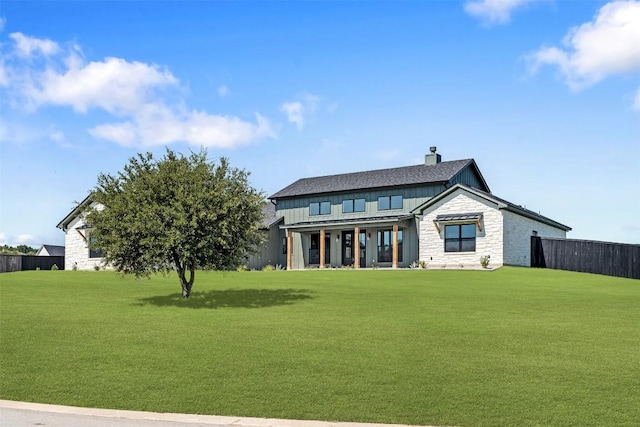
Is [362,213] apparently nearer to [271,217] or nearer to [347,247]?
[347,247]

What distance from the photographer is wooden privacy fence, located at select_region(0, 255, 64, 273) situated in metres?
49.6

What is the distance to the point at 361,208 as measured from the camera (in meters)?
42.8

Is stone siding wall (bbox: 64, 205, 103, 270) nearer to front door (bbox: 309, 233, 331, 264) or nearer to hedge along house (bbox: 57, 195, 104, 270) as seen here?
hedge along house (bbox: 57, 195, 104, 270)

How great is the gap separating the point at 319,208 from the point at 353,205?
3.05 meters

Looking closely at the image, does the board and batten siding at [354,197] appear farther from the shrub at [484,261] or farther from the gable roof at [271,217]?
the shrub at [484,261]

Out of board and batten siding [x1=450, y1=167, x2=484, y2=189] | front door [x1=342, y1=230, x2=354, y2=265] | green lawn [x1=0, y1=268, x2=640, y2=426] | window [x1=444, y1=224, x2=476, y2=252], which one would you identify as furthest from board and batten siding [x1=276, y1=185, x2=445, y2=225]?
green lawn [x1=0, y1=268, x2=640, y2=426]

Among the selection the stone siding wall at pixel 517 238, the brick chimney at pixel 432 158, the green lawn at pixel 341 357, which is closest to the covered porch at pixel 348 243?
the brick chimney at pixel 432 158

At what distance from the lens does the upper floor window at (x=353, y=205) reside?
141 ft

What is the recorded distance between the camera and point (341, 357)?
10891 mm

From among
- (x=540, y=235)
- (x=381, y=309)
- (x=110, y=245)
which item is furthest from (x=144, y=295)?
(x=540, y=235)

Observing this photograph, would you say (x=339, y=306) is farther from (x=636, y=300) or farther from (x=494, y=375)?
(x=636, y=300)

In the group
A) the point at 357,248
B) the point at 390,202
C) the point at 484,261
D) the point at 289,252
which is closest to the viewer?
the point at 484,261

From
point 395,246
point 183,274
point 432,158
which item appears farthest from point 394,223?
point 183,274

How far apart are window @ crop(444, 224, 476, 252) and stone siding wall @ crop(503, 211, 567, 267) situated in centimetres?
197
